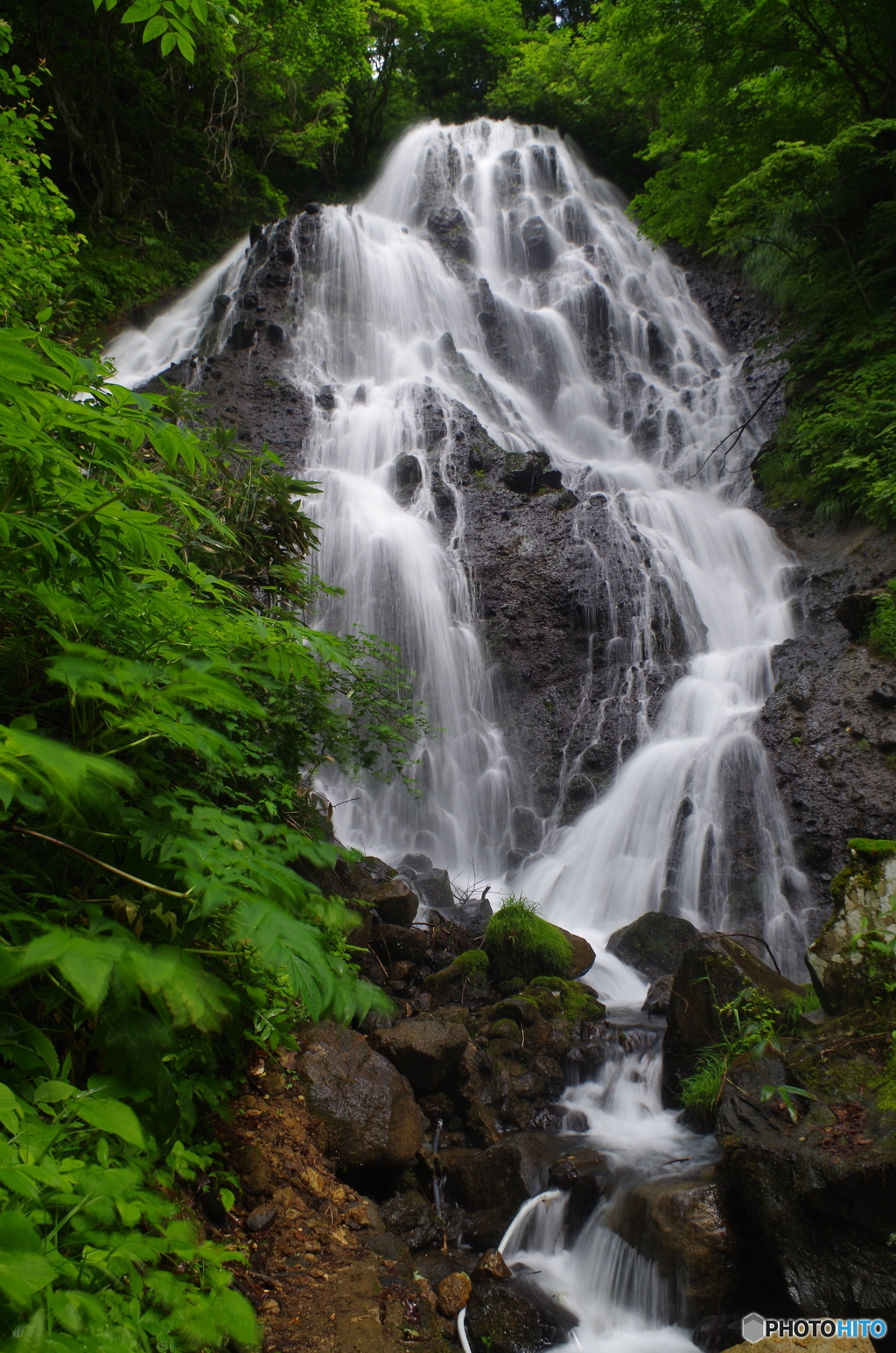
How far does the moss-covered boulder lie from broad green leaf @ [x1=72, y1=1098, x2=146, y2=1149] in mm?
3554

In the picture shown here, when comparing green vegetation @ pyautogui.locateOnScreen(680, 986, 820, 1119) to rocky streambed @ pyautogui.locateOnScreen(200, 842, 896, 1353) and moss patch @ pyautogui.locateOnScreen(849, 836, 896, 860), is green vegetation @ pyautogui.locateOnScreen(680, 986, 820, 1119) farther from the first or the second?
moss patch @ pyautogui.locateOnScreen(849, 836, 896, 860)

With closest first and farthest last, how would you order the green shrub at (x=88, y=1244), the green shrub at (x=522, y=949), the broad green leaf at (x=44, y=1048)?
the green shrub at (x=88, y=1244), the broad green leaf at (x=44, y=1048), the green shrub at (x=522, y=949)

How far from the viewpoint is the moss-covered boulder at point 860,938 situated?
3559 millimetres

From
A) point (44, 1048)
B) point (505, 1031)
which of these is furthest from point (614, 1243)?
point (44, 1048)

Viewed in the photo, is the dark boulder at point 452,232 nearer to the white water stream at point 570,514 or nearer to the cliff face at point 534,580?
the white water stream at point 570,514

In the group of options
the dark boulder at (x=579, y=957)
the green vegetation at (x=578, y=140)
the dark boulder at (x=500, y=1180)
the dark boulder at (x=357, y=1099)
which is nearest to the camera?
the dark boulder at (x=357, y=1099)

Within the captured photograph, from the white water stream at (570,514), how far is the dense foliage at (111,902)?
2777 millimetres

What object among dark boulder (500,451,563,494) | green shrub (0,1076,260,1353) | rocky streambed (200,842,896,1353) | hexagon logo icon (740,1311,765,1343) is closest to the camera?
green shrub (0,1076,260,1353)

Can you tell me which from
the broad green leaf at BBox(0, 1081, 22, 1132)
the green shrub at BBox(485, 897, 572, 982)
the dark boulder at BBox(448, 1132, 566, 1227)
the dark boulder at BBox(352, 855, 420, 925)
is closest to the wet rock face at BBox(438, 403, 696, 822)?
the green shrub at BBox(485, 897, 572, 982)

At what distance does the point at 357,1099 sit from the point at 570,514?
32.7ft

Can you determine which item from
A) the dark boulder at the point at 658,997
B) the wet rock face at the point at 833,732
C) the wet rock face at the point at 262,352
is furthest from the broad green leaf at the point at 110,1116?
the wet rock face at the point at 262,352

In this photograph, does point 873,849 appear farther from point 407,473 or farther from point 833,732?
point 407,473

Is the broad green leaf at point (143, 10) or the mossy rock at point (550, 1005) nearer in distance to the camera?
the broad green leaf at point (143, 10)

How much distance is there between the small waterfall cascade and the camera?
10.4 feet
